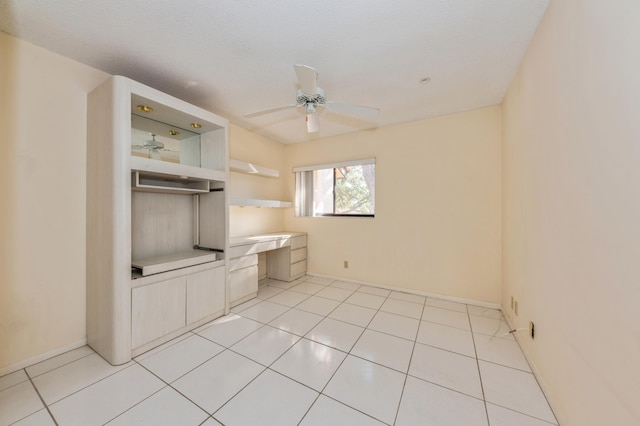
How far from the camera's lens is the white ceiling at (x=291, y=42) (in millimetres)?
1519

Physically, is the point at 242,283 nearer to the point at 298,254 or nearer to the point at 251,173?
the point at 298,254

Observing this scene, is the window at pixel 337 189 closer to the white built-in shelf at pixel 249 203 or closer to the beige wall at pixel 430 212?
the beige wall at pixel 430 212

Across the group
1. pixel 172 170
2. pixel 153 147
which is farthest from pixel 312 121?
pixel 153 147

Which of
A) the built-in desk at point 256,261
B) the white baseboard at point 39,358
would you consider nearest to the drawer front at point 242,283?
the built-in desk at point 256,261

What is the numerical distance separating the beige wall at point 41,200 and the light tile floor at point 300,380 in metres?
0.34

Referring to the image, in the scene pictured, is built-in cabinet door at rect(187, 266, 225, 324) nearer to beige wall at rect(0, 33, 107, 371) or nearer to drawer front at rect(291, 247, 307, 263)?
beige wall at rect(0, 33, 107, 371)

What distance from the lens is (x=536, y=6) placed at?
149 centimetres

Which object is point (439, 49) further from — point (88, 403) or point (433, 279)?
point (88, 403)

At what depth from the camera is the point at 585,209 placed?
3.73 ft

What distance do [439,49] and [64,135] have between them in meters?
3.34

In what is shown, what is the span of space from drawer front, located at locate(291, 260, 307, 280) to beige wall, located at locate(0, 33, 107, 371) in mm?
2566

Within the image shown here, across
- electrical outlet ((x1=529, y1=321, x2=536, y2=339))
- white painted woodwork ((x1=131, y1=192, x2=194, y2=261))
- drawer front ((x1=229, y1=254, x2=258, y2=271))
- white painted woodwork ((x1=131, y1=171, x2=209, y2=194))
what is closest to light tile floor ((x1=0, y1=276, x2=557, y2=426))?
electrical outlet ((x1=529, y1=321, x2=536, y2=339))

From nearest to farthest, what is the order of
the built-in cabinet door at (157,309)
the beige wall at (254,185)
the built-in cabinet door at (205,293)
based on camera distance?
the built-in cabinet door at (157,309) → the built-in cabinet door at (205,293) → the beige wall at (254,185)

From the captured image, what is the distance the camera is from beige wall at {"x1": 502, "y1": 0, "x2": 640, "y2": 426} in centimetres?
87
